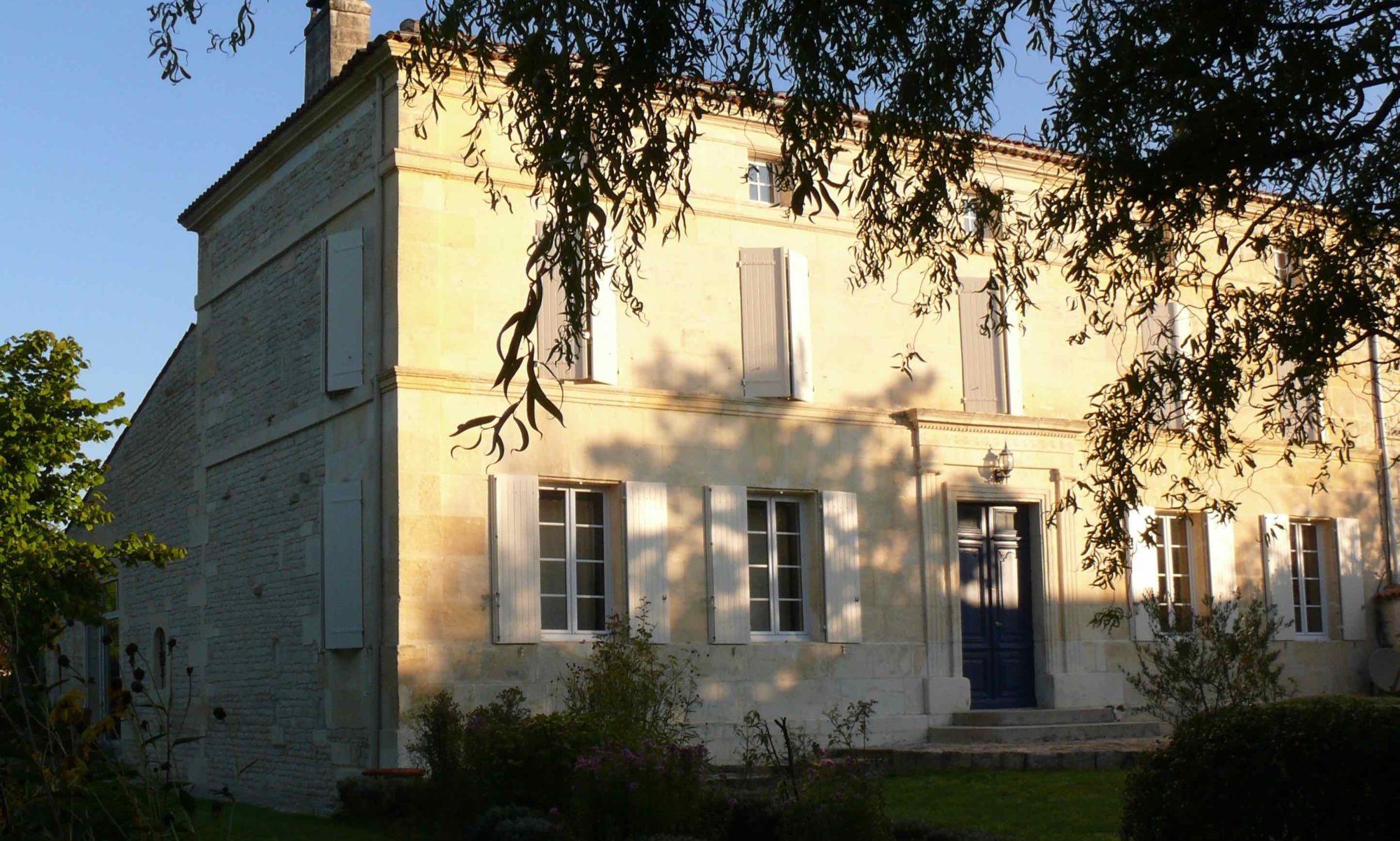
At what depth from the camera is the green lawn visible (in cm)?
938

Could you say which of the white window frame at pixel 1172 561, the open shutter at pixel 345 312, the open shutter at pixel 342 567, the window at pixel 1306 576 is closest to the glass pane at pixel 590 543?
the open shutter at pixel 342 567

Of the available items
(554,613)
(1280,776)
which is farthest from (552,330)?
(1280,776)

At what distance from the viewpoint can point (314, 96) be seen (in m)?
13.5

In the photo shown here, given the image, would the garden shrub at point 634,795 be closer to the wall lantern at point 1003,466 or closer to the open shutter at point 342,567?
the open shutter at point 342,567

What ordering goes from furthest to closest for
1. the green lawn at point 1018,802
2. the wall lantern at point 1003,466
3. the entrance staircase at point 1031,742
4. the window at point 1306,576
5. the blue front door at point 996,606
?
the window at point 1306,576 → the blue front door at point 996,606 → the wall lantern at point 1003,466 → the entrance staircase at point 1031,742 → the green lawn at point 1018,802

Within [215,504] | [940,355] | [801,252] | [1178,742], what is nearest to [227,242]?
[215,504]

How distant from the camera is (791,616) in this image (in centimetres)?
1404

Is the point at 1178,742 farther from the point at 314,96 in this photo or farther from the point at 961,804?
the point at 314,96

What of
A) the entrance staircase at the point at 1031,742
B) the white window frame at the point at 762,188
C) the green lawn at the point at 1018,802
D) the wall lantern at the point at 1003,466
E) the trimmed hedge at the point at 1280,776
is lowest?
the green lawn at the point at 1018,802

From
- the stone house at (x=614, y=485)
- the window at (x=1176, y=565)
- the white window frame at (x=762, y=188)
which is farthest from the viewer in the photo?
the window at (x=1176, y=565)

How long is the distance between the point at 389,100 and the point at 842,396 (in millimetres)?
4902

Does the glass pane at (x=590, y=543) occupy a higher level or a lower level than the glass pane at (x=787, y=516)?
lower

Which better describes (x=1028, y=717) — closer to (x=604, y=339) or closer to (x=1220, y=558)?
(x=1220, y=558)

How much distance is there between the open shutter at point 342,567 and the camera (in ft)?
40.7
